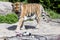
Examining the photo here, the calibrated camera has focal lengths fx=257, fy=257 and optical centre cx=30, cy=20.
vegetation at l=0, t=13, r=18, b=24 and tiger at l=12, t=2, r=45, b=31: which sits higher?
tiger at l=12, t=2, r=45, b=31

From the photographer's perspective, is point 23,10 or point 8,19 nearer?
point 23,10

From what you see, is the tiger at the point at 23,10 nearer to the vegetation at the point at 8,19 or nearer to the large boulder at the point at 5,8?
the vegetation at the point at 8,19

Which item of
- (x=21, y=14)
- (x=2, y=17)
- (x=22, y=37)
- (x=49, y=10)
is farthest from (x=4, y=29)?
(x=49, y=10)

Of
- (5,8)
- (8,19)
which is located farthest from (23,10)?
(5,8)

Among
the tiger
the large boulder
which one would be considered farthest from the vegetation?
the tiger

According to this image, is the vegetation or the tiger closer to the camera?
the tiger

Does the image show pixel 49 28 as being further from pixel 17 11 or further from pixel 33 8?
pixel 17 11

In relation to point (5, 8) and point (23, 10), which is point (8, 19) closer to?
point (5, 8)

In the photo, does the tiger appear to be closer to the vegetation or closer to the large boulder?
the vegetation

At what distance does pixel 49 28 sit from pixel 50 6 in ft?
17.9

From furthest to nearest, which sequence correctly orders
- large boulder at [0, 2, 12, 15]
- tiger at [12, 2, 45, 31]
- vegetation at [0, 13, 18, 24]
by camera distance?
large boulder at [0, 2, 12, 15] → vegetation at [0, 13, 18, 24] → tiger at [12, 2, 45, 31]

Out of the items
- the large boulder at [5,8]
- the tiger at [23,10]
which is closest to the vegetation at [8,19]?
the large boulder at [5,8]

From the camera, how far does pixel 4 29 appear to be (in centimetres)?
1171

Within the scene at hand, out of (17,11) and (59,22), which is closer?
(17,11)
